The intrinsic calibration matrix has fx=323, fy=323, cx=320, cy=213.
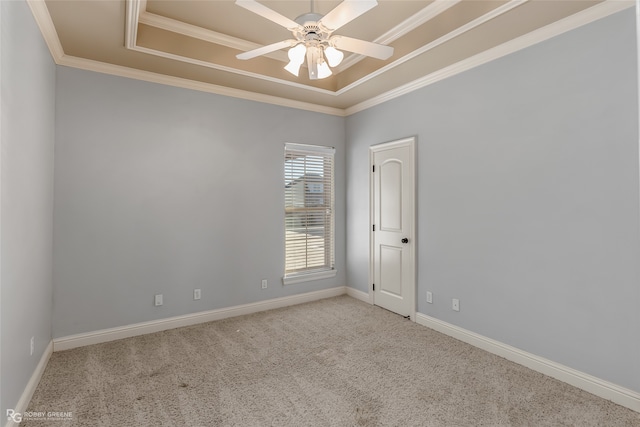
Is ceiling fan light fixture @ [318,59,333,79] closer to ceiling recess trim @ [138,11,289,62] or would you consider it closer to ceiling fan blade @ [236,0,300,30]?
ceiling fan blade @ [236,0,300,30]

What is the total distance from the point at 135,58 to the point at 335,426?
3.56m

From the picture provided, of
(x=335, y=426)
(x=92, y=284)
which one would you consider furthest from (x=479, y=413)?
(x=92, y=284)

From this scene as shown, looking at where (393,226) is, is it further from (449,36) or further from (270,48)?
(270,48)

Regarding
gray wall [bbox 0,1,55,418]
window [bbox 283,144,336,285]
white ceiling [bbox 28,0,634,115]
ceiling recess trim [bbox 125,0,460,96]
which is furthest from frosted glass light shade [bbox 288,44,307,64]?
window [bbox 283,144,336,285]

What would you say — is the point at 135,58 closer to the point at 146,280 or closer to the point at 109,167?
the point at 109,167

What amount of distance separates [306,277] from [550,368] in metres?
2.86

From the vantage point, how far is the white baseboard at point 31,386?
6.73 ft

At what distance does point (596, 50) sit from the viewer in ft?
7.75

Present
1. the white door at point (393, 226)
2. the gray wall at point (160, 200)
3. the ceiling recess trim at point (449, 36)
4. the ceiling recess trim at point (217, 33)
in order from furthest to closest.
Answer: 1. the white door at point (393, 226)
2. the gray wall at point (160, 200)
3. the ceiling recess trim at point (217, 33)
4. the ceiling recess trim at point (449, 36)

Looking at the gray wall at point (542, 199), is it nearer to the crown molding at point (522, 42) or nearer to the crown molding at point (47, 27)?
the crown molding at point (522, 42)

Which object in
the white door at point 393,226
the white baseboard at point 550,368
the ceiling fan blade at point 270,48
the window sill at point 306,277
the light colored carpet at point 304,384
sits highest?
the ceiling fan blade at point 270,48

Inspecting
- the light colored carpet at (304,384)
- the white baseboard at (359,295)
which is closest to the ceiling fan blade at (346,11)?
the light colored carpet at (304,384)

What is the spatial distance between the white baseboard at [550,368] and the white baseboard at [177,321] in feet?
5.83

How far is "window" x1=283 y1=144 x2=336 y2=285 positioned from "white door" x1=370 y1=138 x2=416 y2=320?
72 cm
